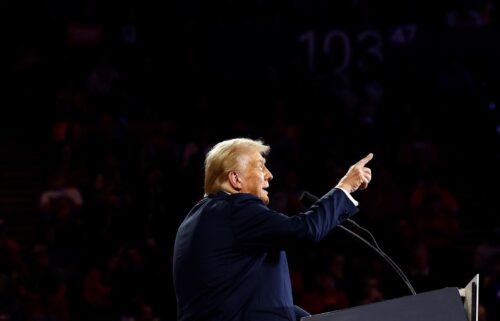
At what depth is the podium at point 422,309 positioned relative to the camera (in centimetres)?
324

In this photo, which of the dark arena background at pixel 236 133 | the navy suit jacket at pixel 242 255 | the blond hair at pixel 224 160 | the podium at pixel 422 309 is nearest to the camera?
the podium at pixel 422 309

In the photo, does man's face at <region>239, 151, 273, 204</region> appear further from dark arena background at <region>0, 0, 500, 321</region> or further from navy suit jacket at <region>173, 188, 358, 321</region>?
dark arena background at <region>0, 0, 500, 321</region>

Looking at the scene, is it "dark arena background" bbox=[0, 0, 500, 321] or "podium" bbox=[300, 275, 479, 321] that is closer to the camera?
"podium" bbox=[300, 275, 479, 321]

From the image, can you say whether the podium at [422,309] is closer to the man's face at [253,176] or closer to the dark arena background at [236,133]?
the man's face at [253,176]

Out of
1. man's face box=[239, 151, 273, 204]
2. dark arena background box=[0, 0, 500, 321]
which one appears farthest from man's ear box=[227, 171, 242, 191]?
dark arena background box=[0, 0, 500, 321]

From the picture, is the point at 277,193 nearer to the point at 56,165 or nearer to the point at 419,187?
the point at 419,187

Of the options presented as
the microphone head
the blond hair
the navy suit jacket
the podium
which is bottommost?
the podium

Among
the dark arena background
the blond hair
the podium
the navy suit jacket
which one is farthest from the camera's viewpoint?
the dark arena background

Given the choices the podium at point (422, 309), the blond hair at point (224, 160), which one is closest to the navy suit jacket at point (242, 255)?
the blond hair at point (224, 160)

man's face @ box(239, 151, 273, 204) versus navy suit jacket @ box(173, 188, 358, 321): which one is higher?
man's face @ box(239, 151, 273, 204)

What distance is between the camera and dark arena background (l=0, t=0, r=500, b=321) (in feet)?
30.4

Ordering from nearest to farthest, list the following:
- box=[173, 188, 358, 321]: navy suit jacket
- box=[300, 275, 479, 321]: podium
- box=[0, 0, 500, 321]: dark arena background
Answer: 1. box=[300, 275, 479, 321]: podium
2. box=[173, 188, 358, 321]: navy suit jacket
3. box=[0, 0, 500, 321]: dark arena background

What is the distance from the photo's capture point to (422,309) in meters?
3.34

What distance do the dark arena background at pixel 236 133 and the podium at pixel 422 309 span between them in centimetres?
504
